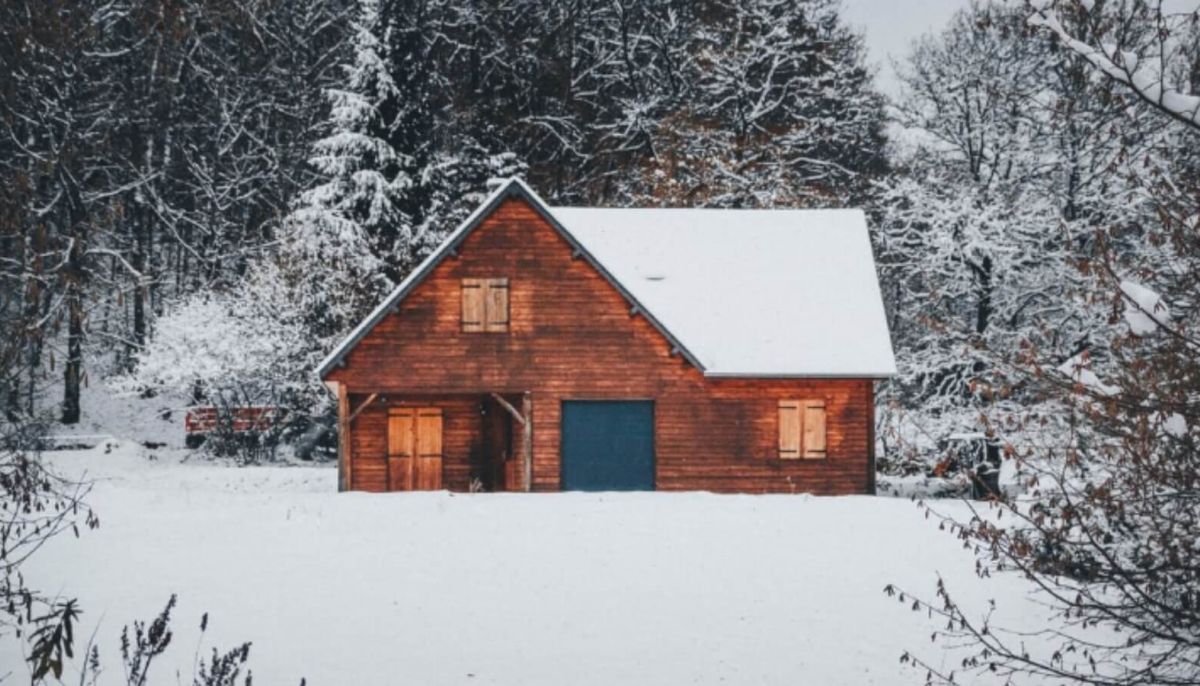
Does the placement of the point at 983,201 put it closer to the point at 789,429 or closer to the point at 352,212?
the point at 789,429

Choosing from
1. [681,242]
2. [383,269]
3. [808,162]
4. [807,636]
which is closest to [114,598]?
[807,636]

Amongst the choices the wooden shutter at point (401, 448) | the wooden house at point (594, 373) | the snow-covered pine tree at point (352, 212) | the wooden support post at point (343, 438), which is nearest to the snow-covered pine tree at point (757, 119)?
the snow-covered pine tree at point (352, 212)

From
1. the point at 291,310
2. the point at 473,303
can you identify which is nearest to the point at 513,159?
the point at 291,310

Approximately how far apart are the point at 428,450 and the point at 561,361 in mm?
3898

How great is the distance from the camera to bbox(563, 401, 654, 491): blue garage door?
2606 centimetres

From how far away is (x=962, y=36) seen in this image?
2997cm

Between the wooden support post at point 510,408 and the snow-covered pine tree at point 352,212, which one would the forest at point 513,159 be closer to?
the snow-covered pine tree at point 352,212

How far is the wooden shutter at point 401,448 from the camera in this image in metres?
27.1

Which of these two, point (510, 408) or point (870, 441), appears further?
point (870, 441)

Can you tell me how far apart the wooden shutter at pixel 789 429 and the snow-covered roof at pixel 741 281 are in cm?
82

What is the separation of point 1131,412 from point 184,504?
65.2ft

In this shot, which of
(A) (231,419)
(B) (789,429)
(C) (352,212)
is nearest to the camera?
(B) (789,429)

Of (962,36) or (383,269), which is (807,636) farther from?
(383,269)

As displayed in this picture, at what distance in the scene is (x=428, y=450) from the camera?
27344mm
